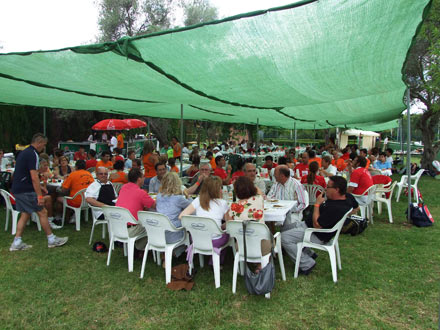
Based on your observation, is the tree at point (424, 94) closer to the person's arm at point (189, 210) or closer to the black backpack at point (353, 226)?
the black backpack at point (353, 226)

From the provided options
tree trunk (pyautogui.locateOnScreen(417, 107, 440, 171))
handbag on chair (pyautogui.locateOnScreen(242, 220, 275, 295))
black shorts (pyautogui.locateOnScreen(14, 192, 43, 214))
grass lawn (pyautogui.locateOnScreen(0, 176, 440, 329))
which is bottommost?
grass lawn (pyautogui.locateOnScreen(0, 176, 440, 329))

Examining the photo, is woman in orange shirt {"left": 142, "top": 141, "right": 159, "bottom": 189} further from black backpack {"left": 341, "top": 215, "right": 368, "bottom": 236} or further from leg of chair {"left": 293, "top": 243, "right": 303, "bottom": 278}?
black backpack {"left": 341, "top": 215, "right": 368, "bottom": 236}

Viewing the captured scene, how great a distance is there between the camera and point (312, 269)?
136 inches

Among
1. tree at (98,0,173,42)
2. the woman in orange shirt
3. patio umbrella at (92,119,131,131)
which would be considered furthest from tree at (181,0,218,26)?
the woman in orange shirt

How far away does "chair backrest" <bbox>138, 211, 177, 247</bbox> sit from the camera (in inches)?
124

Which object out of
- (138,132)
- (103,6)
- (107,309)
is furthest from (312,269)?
(138,132)

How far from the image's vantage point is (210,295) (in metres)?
2.95

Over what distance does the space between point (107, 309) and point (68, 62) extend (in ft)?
8.07

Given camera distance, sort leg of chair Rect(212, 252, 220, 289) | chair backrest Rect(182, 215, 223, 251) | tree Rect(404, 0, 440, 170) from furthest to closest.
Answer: tree Rect(404, 0, 440, 170)
leg of chair Rect(212, 252, 220, 289)
chair backrest Rect(182, 215, 223, 251)

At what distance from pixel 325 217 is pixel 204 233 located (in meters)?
1.27

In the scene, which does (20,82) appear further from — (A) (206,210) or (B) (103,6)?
(B) (103,6)

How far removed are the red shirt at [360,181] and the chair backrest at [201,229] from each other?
3120 millimetres

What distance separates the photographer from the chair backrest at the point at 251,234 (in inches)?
111

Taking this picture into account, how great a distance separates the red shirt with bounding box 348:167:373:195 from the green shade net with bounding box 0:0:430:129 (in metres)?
1.28
